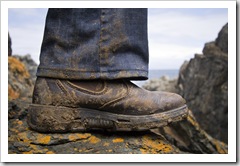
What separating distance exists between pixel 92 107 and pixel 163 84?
472 centimetres

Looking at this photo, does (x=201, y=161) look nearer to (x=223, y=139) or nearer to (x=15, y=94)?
(x=15, y=94)

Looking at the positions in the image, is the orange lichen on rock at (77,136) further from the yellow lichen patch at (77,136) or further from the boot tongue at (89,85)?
the boot tongue at (89,85)

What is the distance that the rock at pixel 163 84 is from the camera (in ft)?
19.3

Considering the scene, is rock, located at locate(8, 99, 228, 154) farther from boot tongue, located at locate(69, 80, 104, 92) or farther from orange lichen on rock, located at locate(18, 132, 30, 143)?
boot tongue, located at locate(69, 80, 104, 92)

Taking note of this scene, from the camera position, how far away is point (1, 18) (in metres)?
1.73

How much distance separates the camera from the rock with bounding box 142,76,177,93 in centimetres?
588

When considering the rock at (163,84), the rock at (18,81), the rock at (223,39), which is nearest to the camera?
the rock at (18,81)

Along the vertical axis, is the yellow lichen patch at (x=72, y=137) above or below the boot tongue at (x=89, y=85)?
below

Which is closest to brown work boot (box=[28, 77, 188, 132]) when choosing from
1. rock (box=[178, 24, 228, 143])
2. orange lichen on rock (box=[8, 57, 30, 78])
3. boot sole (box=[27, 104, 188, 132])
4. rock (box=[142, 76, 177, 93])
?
boot sole (box=[27, 104, 188, 132])

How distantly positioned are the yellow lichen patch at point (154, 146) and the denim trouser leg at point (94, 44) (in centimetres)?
32

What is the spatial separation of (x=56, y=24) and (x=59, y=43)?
9cm

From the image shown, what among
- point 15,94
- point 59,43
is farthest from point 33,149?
point 15,94

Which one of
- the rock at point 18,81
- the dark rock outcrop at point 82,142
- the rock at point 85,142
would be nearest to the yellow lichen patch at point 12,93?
the rock at point 18,81

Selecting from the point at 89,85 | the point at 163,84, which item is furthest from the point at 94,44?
the point at 163,84
